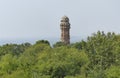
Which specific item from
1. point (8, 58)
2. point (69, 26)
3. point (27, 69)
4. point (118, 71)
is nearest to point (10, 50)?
point (69, 26)

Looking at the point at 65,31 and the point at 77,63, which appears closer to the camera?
the point at 77,63

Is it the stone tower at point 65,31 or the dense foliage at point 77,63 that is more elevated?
the stone tower at point 65,31

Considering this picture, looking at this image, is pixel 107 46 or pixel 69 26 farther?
pixel 69 26

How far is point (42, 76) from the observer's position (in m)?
45.5

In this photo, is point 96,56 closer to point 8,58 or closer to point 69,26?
point 8,58

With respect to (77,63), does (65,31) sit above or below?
above

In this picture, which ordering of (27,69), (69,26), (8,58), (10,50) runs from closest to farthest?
(27,69), (8,58), (10,50), (69,26)

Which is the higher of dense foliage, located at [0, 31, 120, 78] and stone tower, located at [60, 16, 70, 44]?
stone tower, located at [60, 16, 70, 44]

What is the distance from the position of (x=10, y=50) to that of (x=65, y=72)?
108ft

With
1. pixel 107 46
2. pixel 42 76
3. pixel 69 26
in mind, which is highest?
pixel 69 26

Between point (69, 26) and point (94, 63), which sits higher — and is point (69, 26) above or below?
above

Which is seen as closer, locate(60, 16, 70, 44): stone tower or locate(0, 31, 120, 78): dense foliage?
locate(0, 31, 120, 78): dense foliage

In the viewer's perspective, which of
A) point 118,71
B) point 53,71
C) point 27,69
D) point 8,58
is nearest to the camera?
point 118,71

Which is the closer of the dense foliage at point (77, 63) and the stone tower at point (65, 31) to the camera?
the dense foliage at point (77, 63)
